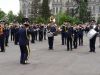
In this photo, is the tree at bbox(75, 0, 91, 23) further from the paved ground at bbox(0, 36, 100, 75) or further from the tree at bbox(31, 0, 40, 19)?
the paved ground at bbox(0, 36, 100, 75)

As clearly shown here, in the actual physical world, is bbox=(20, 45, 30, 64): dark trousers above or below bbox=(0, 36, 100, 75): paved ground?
above

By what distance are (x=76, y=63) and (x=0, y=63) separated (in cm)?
341

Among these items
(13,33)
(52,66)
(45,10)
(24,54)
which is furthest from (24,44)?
(45,10)

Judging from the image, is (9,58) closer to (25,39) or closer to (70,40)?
(25,39)

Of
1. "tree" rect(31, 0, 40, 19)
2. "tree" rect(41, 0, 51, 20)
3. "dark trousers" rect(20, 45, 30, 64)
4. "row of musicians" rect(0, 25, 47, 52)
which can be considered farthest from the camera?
"tree" rect(31, 0, 40, 19)

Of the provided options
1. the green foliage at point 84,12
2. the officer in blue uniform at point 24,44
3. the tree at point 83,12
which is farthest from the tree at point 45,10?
the officer in blue uniform at point 24,44

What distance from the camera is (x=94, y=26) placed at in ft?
94.2

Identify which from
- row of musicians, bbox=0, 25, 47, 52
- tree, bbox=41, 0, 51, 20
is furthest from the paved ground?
tree, bbox=41, 0, 51, 20

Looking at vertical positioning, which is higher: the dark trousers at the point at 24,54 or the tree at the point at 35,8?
the tree at the point at 35,8

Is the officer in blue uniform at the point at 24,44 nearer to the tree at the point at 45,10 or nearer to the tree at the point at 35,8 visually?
the tree at the point at 45,10

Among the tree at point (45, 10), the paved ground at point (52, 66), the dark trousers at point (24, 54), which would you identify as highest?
the tree at point (45, 10)

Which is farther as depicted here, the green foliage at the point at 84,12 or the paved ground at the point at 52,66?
the green foliage at the point at 84,12

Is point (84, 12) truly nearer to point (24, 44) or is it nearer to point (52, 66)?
point (24, 44)

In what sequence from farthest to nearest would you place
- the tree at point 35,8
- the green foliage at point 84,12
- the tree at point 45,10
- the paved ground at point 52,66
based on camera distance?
the tree at point 35,8, the tree at point 45,10, the green foliage at point 84,12, the paved ground at point 52,66
